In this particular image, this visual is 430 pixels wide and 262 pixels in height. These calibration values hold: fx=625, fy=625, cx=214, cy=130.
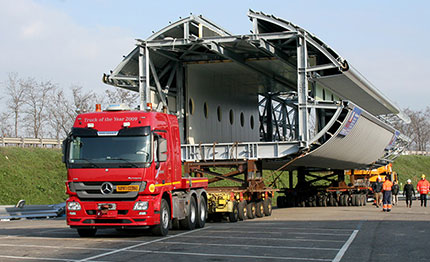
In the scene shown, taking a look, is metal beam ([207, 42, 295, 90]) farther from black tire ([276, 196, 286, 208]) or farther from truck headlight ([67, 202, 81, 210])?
truck headlight ([67, 202, 81, 210])

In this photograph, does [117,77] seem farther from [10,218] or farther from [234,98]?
[234,98]

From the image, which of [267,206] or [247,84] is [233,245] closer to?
[267,206]

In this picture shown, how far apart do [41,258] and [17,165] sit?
1210 inches

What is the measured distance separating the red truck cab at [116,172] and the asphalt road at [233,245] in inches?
22.3

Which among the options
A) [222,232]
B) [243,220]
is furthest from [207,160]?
[222,232]

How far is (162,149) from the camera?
640 inches

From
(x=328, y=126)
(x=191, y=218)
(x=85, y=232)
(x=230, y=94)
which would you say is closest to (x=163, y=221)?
(x=85, y=232)

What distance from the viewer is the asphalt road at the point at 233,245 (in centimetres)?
1209

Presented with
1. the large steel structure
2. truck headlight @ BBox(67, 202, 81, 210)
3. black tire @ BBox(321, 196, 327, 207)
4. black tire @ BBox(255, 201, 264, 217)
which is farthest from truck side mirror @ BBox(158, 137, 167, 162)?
black tire @ BBox(321, 196, 327, 207)

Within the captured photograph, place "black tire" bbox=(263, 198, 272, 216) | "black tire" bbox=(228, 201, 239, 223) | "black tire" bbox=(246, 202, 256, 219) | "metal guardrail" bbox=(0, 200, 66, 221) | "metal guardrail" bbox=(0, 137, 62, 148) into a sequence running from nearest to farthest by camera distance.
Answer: "black tire" bbox=(228, 201, 239, 223), "black tire" bbox=(246, 202, 256, 219), "metal guardrail" bbox=(0, 200, 66, 221), "black tire" bbox=(263, 198, 272, 216), "metal guardrail" bbox=(0, 137, 62, 148)

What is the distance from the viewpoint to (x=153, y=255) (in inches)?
483

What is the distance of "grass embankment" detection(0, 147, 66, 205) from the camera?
3659 cm

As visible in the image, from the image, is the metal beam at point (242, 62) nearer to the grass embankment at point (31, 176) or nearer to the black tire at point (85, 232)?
the black tire at point (85, 232)

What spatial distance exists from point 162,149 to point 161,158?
27cm
